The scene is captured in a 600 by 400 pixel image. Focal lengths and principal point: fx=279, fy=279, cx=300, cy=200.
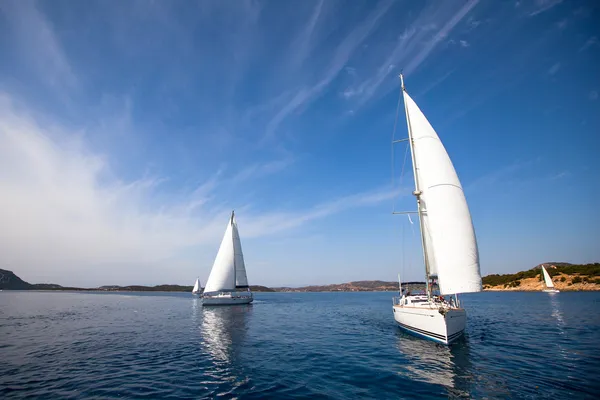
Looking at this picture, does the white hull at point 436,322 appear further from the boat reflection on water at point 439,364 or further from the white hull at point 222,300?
the white hull at point 222,300

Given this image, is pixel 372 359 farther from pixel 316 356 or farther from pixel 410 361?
pixel 316 356

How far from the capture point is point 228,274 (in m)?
63.5

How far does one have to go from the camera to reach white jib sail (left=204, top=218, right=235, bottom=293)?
62.2 m

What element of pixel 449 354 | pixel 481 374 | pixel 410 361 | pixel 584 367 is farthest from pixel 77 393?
pixel 584 367

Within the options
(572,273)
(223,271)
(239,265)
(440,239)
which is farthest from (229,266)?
(572,273)

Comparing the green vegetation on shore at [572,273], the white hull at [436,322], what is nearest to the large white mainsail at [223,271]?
the white hull at [436,322]

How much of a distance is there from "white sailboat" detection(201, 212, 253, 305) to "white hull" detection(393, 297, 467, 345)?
152 ft

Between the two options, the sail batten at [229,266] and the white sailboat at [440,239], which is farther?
the sail batten at [229,266]

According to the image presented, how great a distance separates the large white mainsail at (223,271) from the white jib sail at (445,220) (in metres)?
48.0

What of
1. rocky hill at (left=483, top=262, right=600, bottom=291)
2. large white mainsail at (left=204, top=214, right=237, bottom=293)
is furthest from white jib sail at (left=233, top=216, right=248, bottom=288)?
rocky hill at (left=483, top=262, right=600, bottom=291)

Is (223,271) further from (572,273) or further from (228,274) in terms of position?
(572,273)

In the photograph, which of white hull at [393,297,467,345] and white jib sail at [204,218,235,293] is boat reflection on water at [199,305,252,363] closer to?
white hull at [393,297,467,345]

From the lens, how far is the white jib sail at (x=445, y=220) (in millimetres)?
21547

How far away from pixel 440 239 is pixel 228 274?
51.3 meters
